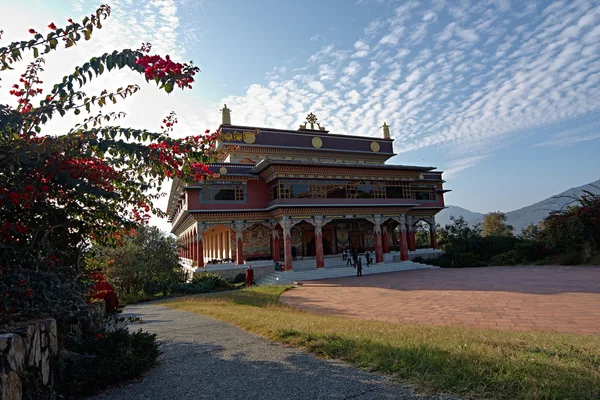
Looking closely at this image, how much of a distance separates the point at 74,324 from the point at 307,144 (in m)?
25.6

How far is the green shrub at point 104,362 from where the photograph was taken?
4.04 m

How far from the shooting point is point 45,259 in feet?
15.4

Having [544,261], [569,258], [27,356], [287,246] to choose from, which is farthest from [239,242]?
[27,356]

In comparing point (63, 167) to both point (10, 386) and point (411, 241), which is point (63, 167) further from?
point (411, 241)

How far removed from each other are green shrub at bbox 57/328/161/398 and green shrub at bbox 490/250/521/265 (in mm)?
24689

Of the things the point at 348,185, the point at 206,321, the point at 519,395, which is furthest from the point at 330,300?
the point at 348,185

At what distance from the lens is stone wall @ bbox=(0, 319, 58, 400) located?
3152mm

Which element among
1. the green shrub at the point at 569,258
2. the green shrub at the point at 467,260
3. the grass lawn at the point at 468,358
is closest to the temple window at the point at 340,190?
the green shrub at the point at 467,260

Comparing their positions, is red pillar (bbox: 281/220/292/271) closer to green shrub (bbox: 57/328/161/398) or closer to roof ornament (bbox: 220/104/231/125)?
roof ornament (bbox: 220/104/231/125)

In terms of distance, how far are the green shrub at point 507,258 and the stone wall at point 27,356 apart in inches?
1019

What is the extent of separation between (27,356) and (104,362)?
37.4 inches

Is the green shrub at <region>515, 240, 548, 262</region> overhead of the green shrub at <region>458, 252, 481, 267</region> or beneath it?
overhead

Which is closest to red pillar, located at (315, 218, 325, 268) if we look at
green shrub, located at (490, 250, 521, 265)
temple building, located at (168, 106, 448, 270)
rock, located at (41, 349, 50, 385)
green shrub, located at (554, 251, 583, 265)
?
temple building, located at (168, 106, 448, 270)

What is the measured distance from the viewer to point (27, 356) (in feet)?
11.5
